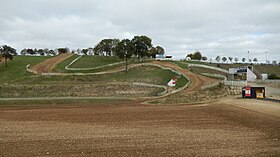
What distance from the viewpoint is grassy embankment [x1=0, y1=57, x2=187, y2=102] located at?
51.2 m

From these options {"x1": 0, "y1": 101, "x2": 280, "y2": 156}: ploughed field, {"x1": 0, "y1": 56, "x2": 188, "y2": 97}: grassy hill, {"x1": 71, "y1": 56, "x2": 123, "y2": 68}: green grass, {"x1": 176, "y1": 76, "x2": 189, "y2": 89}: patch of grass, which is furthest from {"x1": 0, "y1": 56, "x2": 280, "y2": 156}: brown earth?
{"x1": 71, "y1": 56, "x2": 123, "y2": 68}: green grass

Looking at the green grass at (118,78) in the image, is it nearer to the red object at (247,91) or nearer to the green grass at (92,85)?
the green grass at (92,85)

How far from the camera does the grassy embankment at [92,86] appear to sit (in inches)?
2016

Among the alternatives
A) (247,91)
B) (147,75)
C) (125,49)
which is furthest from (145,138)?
(125,49)

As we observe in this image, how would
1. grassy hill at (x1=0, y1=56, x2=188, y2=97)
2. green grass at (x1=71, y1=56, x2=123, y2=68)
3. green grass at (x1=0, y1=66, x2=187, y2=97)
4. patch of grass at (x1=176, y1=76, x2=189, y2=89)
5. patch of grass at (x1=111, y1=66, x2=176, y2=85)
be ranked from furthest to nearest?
green grass at (x1=71, y1=56, x2=123, y2=68) < patch of grass at (x1=111, y1=66, x2=176, y2=85) < patch of grass at (x1=176, y1=76, x2=189, y2=89) < green grass at (x1=0, y1=66, x2=187, y2=97) < grassy hill at (x1=0, y1=56, x2=188, y2=97)

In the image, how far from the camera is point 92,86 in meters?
57.3

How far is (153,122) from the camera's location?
2005 cm

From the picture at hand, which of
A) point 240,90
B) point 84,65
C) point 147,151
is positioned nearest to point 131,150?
point 147,151

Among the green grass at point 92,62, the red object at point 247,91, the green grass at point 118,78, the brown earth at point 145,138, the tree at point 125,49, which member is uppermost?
the tree at point 125,49

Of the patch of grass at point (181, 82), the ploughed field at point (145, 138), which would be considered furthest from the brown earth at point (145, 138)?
the patch of grass at point (181, 82)

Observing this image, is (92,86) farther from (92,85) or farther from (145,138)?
(145,138)

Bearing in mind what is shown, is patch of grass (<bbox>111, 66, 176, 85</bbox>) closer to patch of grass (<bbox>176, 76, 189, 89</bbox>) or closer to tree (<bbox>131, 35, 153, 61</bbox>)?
patch of grass (<bbox>176, 76, 189, 89</bbox>)

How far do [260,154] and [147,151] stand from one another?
16.7ft

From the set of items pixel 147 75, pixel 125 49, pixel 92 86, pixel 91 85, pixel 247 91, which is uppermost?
pixel 125 49
